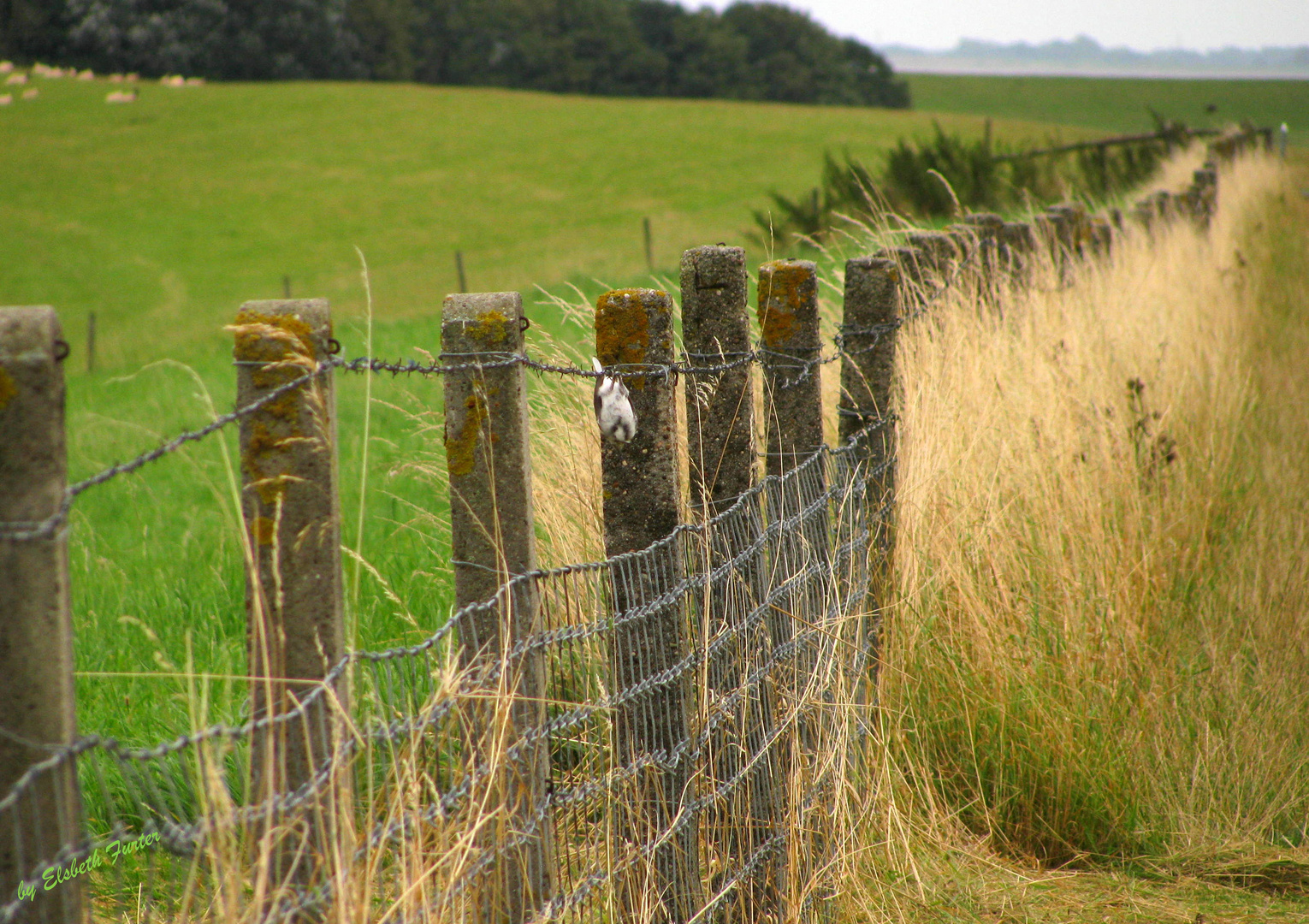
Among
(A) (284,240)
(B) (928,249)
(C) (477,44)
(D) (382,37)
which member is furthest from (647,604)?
(C) (477,44)

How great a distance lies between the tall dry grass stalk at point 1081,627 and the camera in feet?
9.64

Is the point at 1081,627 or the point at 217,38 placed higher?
the point at 217,38

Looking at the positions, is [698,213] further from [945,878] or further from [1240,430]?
[945,878]

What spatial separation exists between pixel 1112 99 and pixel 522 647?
93294 mm

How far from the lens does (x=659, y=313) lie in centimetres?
216

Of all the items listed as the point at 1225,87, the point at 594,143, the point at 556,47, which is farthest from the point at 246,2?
the point at 1225,87

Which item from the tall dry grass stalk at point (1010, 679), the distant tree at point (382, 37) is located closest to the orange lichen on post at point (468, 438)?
the tall dry grass stalk at point (1010, 679)

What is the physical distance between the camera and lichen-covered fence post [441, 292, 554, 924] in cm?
177

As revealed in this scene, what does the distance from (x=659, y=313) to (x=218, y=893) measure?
4.42 ft

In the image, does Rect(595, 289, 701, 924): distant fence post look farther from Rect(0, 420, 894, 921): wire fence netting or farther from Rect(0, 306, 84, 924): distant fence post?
Rect(0, 306, 84, 924): distant fence post

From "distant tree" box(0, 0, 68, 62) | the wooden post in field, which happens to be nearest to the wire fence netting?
the wooden post in field

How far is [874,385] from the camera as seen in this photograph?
3350 millimetres

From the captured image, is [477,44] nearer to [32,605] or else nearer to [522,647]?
[522,647]

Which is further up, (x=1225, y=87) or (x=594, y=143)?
(x=1225, y=87)
